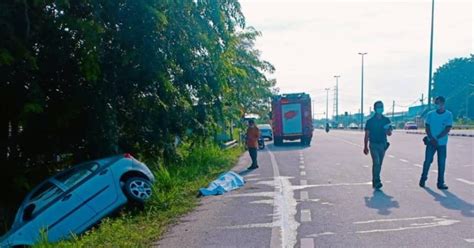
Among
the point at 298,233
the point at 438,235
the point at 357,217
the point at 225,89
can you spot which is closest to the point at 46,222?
the point at 298,233

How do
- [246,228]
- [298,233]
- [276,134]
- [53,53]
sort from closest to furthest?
1. [298,233]
2. [246,228]
3. [53,53]
4. [276,134]

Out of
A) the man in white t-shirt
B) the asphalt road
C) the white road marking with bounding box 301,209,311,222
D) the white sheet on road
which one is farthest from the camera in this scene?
the white sheet on road

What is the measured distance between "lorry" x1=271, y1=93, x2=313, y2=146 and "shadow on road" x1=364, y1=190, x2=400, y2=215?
21.4 metres

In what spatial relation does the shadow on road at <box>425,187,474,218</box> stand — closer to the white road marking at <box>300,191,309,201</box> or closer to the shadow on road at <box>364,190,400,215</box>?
the shadow on road at <box>364,190,400,215</box>

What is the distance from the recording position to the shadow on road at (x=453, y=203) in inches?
318

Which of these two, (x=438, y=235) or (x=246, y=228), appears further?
(x=246, y=228)

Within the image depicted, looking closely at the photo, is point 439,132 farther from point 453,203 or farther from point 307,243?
point 307,243

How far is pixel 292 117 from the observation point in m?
31.7

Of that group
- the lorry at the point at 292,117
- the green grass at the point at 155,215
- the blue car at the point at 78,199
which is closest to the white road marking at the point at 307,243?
the green grass at the point at 155,215

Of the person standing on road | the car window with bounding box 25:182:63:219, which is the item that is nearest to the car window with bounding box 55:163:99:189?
the car window with bounding box 25:182:63:219

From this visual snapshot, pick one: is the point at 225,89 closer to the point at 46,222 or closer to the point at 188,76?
the point at 188,76

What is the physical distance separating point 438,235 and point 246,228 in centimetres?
257

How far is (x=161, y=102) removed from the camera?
46.9ft

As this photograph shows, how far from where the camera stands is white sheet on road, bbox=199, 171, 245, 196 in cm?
→ 1132
